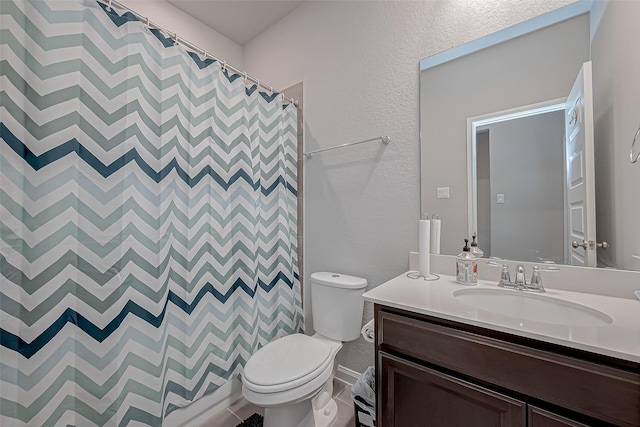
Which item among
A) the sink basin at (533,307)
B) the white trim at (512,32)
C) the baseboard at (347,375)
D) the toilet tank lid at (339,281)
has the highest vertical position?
the white trim at (512,32)

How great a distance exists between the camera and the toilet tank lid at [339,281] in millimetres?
1550

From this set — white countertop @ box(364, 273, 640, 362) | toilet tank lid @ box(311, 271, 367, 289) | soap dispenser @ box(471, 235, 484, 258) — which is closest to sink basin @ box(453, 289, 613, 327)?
white countertop @ box(364, 273, 640, 362)

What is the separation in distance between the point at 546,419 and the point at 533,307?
43 cm

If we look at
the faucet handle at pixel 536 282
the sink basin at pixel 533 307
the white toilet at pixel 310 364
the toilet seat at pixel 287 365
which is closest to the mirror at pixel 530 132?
the faucet handle at pixel 536 282

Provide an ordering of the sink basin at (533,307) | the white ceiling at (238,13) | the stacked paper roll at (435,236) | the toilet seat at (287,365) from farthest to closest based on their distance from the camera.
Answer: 1. the white ceiling at (238,13)
2. the stacked paper roll at (435,236)
3. the toilet seat at (287,365)
4. the sink basin at (533,307)

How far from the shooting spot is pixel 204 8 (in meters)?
2.03

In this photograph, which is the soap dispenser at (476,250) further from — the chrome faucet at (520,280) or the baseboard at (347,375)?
the baseboard at (347,375)

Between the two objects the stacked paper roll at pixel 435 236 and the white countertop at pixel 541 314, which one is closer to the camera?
the white countertop at pixel 541 314

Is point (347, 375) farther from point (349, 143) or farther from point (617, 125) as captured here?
point (617, 125)

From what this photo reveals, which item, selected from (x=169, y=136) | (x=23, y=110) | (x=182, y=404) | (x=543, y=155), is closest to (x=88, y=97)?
(x=23, y=110)

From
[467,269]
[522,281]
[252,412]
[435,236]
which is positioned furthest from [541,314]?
[252,412]

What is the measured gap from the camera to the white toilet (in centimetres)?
112

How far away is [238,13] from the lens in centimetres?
208

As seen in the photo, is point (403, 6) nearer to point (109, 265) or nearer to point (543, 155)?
point (543, 155)
